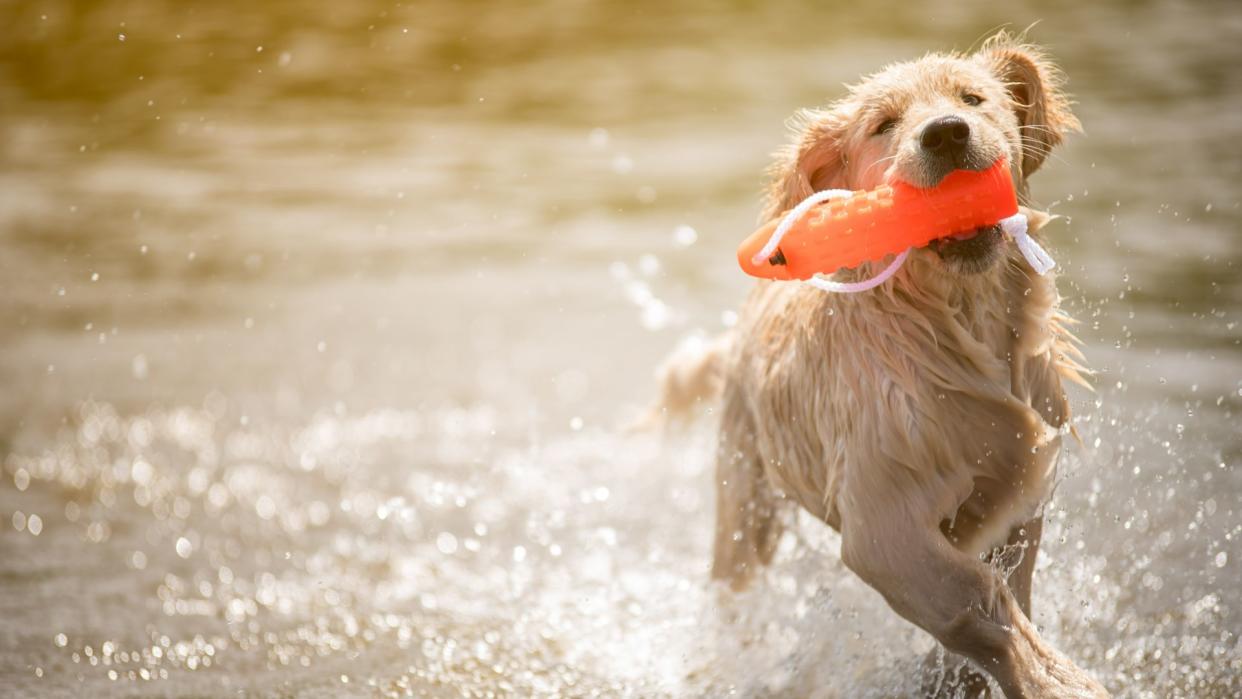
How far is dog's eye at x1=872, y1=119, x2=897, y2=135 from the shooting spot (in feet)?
11.3

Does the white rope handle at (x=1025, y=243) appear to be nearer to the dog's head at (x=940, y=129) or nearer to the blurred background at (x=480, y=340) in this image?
the dog's head at (x=940, y=129)

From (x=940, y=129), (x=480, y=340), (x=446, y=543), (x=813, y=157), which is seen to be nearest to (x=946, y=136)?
(x=940, y=129)

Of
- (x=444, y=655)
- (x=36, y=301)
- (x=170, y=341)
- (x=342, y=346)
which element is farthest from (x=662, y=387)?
(x=36, y=301)

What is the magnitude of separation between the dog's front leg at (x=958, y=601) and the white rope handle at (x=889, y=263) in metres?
0.59

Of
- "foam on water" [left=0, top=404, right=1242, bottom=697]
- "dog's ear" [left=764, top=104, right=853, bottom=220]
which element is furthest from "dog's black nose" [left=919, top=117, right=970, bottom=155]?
"foam on water" [left=0, top=404, right=1242, bottom=697]

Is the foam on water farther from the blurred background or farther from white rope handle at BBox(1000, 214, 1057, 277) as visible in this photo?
white rope handle at BBox(1000, 214, 1057, 277)

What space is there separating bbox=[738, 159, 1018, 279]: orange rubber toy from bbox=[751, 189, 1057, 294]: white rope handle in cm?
1

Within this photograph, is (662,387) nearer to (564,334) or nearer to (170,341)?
(564,334)

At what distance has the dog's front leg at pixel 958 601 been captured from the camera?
10.9ft

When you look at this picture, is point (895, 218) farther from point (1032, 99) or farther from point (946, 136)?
point (1032, 99)

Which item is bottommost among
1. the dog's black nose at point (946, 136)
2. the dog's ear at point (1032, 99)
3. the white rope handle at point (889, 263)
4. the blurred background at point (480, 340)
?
the blurred background at point (480, 340)

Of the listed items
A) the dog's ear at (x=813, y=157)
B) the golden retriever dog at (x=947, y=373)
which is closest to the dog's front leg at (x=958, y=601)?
the golden retriever dog at (x=947, y=373)

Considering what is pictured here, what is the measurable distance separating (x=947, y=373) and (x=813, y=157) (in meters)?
0.70

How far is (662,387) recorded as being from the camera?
5332 mm
